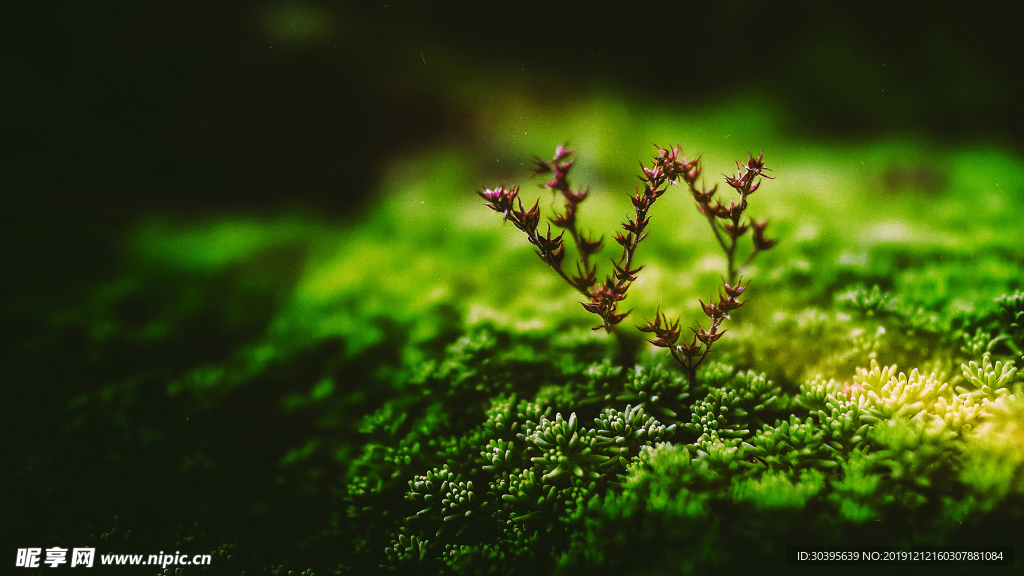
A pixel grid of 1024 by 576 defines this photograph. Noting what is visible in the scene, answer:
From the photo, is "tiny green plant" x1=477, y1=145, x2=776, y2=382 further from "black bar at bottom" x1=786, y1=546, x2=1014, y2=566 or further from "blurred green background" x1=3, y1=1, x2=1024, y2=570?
"black bar at bottom" x1=786, y1=546, x2=1014, y2=566

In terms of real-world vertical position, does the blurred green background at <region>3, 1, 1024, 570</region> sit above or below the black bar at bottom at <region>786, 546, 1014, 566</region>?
above

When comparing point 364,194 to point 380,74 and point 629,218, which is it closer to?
point 380,74

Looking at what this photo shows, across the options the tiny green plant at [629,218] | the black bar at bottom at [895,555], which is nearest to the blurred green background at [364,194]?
the tiny green plant at [629,218]

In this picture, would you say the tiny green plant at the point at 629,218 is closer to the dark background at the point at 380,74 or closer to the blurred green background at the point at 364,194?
the blurred green background at the point at 364,194

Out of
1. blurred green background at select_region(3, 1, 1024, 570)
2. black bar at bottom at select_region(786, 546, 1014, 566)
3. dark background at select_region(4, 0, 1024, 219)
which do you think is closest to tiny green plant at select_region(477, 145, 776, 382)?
blurred green background at select_region(3, 1, 1024, 570)

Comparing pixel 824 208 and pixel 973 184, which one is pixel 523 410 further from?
pixel 973 184

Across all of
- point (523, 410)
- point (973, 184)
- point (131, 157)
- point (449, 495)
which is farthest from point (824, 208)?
point (131, 157)

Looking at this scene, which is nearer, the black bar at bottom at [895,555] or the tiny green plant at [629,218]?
the black bar at bottom at [895,555]

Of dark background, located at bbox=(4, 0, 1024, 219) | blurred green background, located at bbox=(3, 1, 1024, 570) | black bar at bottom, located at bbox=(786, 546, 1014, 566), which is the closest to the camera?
black bar at bottom, located at bbox=(786, 546, 1014, 566)
